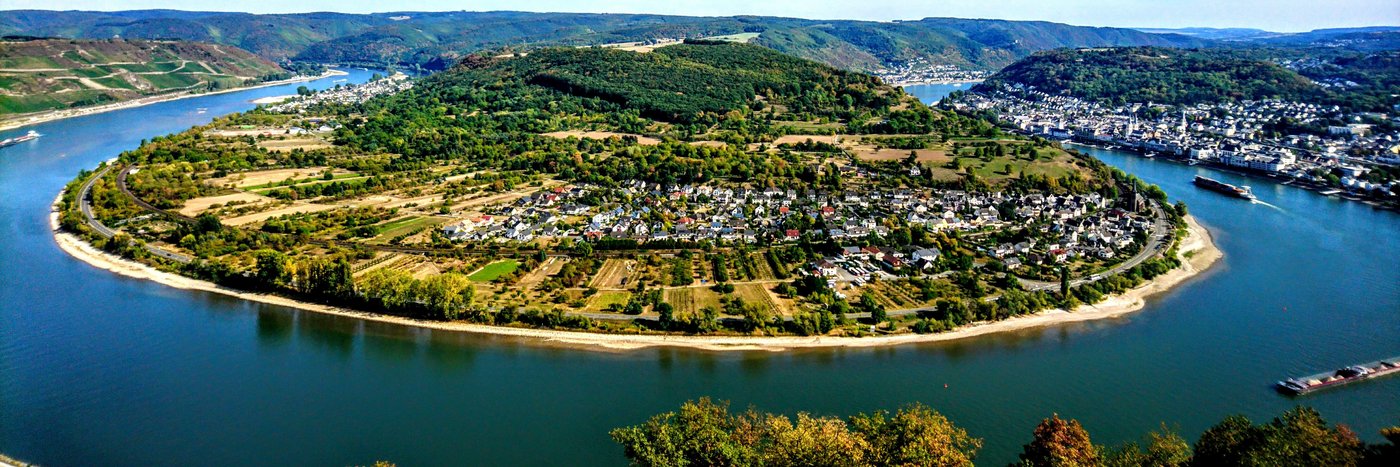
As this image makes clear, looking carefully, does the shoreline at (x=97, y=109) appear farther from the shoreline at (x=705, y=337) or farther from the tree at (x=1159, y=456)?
the tree at (x=1159, y=456)

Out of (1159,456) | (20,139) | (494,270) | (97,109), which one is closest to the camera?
(1159,456)

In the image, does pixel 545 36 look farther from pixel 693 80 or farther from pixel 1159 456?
pixel 1159 456

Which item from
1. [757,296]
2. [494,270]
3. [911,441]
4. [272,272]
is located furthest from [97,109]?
[911,441]

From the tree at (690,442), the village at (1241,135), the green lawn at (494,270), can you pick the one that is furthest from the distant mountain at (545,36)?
the tree at (690,442)

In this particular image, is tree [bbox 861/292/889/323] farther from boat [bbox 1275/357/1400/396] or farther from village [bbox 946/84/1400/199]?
village [bbox 946/84/1400/199]

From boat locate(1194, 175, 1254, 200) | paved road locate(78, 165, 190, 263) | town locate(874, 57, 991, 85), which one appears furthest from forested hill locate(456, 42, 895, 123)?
town locate(874, 57, 991, 85)

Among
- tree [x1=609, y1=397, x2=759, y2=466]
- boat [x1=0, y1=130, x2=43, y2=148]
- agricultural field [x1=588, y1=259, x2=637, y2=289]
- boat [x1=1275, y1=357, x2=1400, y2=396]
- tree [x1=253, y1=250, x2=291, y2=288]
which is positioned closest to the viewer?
tree [x1=609, y1=397, x2=759, y2=466]
